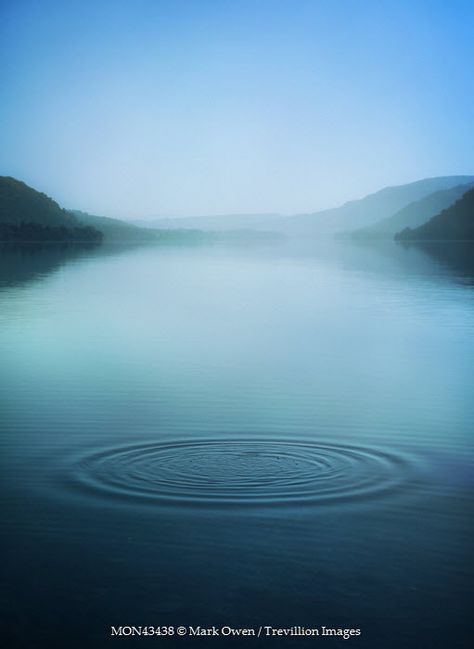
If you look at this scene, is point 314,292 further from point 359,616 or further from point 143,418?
point 359,616

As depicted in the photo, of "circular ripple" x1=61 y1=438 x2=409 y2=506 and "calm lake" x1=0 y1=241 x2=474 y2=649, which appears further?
"circular ripple" x1=61 y1=438 x2=409 y2=506

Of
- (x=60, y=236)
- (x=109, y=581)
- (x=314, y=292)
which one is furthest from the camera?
(x=60, y=236)

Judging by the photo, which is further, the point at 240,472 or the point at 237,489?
the point at 240,472

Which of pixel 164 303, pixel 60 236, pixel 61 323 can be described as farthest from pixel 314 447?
pixel 60 236
